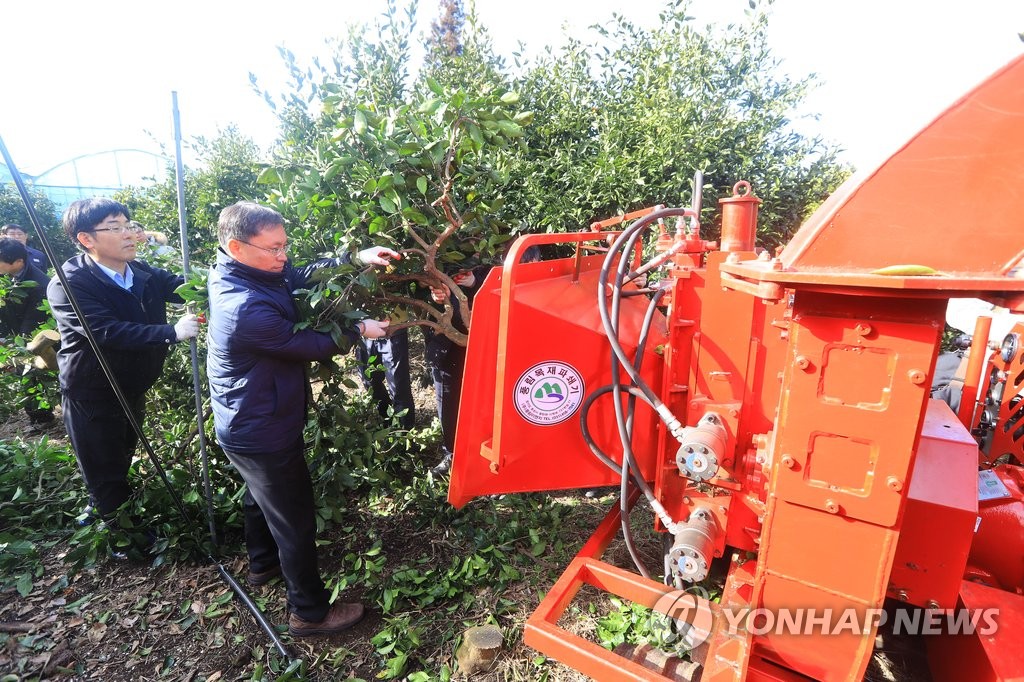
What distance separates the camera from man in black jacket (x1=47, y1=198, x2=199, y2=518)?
9.73ft

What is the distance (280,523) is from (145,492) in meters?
1.43

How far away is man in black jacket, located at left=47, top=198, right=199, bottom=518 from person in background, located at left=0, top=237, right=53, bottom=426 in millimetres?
2399

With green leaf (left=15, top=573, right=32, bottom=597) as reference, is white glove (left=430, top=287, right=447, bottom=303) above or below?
above

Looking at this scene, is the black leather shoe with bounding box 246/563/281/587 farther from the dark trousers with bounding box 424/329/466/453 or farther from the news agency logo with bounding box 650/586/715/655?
the news agency logo with bounding box 650/586/715/655

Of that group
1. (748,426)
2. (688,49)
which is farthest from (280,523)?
(688,49)

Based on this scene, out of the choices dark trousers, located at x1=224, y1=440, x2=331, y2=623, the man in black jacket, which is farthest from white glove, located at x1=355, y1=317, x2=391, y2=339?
the man in black jacket

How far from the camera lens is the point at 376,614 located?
9.16ft

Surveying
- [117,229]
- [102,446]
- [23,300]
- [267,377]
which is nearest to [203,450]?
[102,446]

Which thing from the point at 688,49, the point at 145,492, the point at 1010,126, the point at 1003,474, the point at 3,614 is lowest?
the point at 3,614

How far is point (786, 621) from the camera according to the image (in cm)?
161

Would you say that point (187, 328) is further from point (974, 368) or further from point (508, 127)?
point (974, 368)

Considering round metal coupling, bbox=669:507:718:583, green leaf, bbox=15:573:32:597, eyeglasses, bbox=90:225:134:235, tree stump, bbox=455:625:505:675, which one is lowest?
green leaf, bbox=15:573:32:597

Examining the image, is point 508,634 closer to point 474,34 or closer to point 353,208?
point 353,208

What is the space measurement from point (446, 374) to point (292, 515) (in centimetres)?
169
